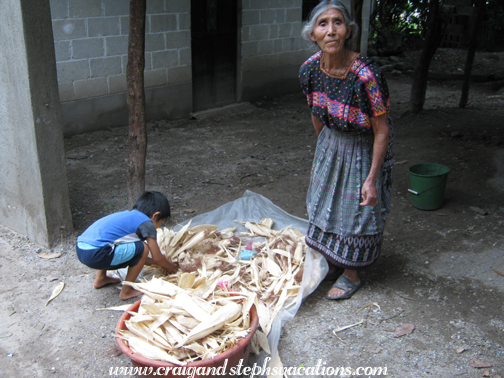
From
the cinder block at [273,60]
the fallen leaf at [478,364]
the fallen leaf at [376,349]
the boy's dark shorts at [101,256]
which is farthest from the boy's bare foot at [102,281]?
the cinder block at [273,60]

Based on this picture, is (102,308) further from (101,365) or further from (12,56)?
(12,56)

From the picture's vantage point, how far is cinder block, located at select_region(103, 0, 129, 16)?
22.9 ft

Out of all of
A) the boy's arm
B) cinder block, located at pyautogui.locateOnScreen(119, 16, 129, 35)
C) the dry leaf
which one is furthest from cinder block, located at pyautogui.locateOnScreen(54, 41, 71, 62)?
the boy's arm

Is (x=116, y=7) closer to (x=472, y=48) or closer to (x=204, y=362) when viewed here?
(x=472, y=48)

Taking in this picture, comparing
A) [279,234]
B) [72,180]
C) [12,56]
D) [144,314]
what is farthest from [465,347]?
[72,180]

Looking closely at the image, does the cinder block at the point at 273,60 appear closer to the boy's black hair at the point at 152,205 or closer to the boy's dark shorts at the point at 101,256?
the boy's black hair at the point at 152,205

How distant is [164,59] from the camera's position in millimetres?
7969

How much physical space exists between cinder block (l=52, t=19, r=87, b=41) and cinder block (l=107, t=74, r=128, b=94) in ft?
2.47

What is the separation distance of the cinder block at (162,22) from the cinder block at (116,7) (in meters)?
0.51

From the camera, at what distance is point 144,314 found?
8.53 ft

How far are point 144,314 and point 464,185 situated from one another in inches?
162

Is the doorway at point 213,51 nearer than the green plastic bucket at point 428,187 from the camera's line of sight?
No

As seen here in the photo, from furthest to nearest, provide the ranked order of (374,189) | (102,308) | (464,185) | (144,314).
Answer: (464,185) → (102,308) → (374,189) → (144,314)

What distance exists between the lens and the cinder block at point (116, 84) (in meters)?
7.34
